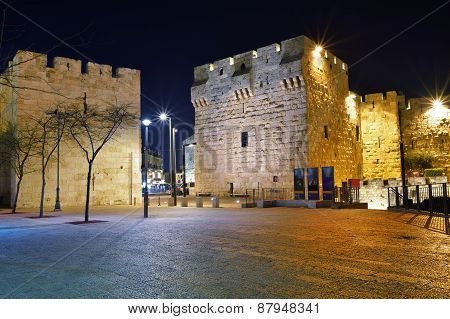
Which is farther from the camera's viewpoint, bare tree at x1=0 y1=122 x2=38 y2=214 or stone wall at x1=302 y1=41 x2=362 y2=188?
stone wall at x1=302 y1=41 x2=362 y2=188

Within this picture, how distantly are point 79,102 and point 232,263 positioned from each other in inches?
686

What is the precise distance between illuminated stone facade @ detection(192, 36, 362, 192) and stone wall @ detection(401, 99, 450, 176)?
13.7ft

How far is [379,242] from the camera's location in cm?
683

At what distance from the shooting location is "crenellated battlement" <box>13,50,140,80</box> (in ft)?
61.9

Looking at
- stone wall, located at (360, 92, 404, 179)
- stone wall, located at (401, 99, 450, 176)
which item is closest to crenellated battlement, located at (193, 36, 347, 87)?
stone wall, located at (360, 92, 404, 179)

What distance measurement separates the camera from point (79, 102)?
66.4ft

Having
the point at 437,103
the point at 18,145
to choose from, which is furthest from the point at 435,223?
the point at 437,103

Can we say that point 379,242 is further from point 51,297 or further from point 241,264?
point 51,297

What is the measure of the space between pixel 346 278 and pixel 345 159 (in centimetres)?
2496

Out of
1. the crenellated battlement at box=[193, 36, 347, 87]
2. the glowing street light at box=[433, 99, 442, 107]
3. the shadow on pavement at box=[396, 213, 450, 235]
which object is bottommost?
the shadow on pavement at box=[396, 213, 450, 235]

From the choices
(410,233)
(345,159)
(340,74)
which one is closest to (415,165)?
(345,159)

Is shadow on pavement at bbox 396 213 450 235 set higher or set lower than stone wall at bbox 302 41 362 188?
lower

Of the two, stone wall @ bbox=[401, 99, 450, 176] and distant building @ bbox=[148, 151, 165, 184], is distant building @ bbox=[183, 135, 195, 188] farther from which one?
distant building @ bbox=[148, 151, 165, 184]

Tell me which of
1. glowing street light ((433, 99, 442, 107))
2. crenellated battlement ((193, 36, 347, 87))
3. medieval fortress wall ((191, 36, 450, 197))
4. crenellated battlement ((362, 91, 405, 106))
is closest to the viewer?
crenellated battlement ((193, 36, 347, 87))
